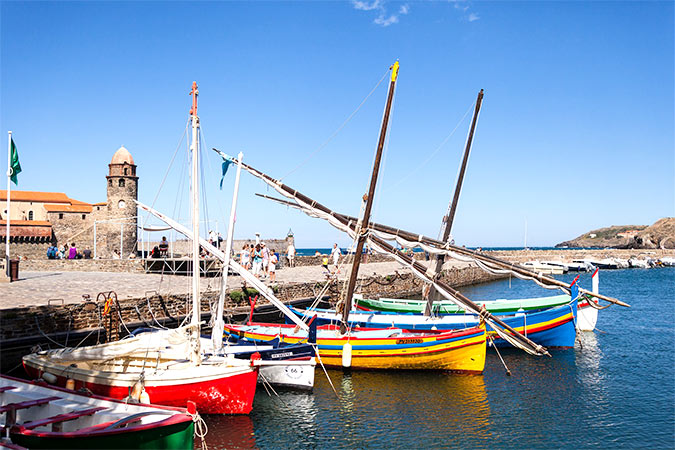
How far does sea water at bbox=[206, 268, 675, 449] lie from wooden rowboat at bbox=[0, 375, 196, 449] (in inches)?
93.6

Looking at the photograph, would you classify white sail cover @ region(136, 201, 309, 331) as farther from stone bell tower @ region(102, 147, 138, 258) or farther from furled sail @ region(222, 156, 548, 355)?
stone bell tower @ region(102, 147, 138, 258)

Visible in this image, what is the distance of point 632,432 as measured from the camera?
1209 cm

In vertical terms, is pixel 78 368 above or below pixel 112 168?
below

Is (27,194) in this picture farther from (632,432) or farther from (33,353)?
(632,432)

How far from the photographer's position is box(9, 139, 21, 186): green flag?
2341 centimetres

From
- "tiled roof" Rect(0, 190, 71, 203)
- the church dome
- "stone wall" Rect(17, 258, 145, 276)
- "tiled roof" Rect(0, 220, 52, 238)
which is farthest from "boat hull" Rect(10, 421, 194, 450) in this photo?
"tiled roof" Rect(0, 190, 71, 203)

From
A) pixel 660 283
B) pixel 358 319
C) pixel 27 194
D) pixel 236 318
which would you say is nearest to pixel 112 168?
pixel 27 194

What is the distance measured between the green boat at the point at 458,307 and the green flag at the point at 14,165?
16881 mm

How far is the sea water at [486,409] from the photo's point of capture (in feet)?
37.3

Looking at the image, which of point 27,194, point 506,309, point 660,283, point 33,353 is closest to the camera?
point 33,353

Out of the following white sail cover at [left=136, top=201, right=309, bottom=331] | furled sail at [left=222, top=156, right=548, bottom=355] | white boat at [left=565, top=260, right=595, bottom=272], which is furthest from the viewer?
white boat at [left=565, top=260, right=595, bottom=272]

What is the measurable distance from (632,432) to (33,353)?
1521cm

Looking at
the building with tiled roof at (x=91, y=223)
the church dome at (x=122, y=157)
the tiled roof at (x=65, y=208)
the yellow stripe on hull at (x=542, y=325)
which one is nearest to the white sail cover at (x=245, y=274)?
the yellow stripe on hull at (x=542, y=325)

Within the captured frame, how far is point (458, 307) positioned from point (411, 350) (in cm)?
830
